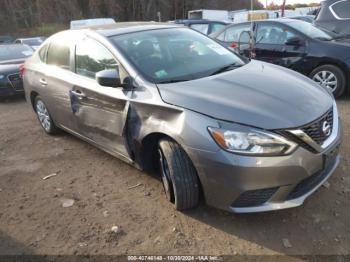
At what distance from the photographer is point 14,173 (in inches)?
175

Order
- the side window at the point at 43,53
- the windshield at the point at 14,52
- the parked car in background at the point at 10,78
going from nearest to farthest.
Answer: the side window at the point at 43,53 → the parked car in background at the point at 10,78 → the windshield at the point at 14,52

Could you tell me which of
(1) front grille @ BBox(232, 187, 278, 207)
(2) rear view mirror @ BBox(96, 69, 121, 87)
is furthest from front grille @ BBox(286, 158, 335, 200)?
(2) rear view mirror @ BBox(96, 69, 121, 87)

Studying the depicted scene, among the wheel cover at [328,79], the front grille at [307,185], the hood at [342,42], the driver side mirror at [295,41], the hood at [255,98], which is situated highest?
the hood at [255,98]

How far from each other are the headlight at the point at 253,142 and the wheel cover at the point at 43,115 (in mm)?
3479

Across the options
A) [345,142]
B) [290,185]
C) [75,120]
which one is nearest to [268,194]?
[290,185]

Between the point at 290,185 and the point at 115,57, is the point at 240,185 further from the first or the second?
the point at 115,57

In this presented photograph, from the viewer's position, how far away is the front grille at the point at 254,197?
2.74 meters

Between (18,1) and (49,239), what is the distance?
128ft

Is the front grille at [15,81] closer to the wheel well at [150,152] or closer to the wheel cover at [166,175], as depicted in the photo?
the wheel well at [150,152]

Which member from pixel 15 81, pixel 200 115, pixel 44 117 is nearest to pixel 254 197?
pixel 200 115

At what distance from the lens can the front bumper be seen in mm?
2633

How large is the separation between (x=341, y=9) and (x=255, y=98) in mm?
6057

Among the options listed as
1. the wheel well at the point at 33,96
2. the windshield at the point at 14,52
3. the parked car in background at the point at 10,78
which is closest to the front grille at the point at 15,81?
the parked car in background at the point at 10,78

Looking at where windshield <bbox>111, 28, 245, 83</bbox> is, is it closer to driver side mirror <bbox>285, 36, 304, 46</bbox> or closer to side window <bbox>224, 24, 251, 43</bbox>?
driver side mirror <bbox>285, 36, 304, 46</bbox>
